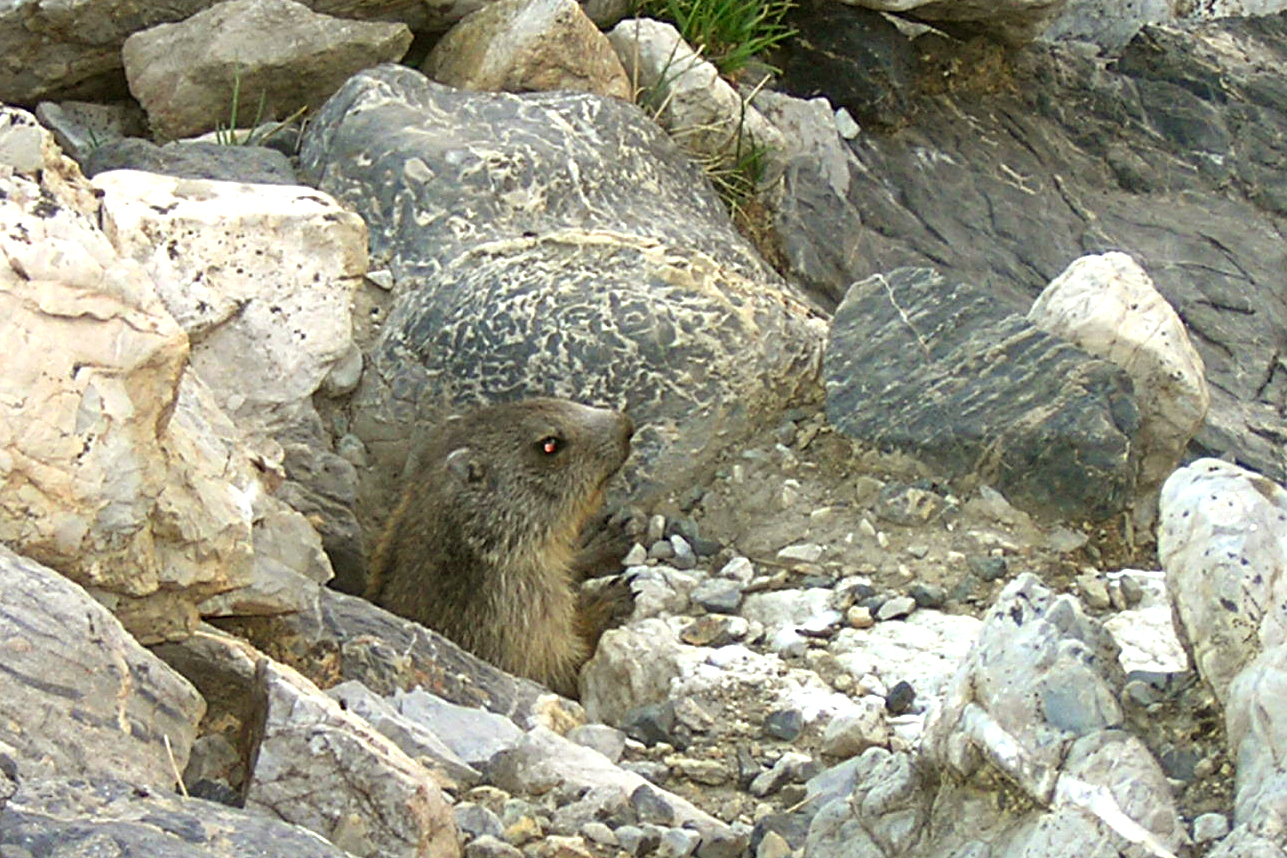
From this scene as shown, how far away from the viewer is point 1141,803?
3031 millimetres

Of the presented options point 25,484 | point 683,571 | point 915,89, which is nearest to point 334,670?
point 25,484

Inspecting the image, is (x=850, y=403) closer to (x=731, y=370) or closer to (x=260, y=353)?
(x=731, y=370)

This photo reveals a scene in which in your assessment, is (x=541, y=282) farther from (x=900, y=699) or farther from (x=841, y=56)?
(x=841, y=56)

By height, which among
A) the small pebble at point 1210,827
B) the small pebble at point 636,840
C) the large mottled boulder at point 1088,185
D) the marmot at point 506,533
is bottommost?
the large mottled boulder at point 1088,185

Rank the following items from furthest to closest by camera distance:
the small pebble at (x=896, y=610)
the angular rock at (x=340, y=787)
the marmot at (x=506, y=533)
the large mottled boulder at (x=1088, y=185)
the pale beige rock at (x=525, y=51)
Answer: the large mottled boulder at (x=1088, y=185) < the pale beige rock at (x=525, y=51) < the marmot at (x=506, y=533) < the small pebble at (x=896, y=610) < the angular rock at (x=340, y=787)

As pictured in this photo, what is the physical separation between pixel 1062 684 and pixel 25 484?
180cm

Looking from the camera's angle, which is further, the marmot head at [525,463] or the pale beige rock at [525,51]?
the pale beige rock at [525,51]

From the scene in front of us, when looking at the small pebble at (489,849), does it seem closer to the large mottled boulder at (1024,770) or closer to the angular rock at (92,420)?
the large mottled boulder at (1024,770)

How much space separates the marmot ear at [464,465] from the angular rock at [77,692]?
2.28 m

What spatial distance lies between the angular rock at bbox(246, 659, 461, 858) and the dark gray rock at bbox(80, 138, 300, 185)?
319 cm

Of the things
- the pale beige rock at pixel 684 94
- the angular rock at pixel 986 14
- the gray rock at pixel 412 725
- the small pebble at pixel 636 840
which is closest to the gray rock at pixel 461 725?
the gray rock at pixel 412 725

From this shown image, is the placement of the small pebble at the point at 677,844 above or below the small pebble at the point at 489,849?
below

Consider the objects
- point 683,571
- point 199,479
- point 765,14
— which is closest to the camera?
point 199,479

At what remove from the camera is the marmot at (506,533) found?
5512mm
